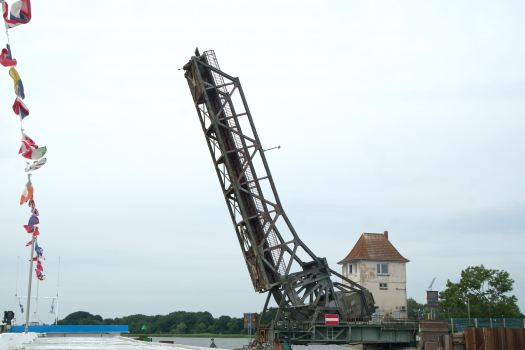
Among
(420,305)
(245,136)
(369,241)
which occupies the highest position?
(245,136)

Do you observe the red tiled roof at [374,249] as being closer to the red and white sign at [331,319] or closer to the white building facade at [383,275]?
the white building facade at [383,275]

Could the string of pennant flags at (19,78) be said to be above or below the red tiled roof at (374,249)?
above

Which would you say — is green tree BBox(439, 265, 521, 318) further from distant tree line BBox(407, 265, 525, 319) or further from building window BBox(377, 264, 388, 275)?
building window BBox(377, 264, 388, 275)

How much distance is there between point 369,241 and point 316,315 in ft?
47.8

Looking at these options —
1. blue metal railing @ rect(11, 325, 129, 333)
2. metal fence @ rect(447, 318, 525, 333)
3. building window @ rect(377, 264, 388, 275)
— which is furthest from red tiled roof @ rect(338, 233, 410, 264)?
blue metal railing @ rect(11, 325, 129, 333)

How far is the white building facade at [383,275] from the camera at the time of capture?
127 feet

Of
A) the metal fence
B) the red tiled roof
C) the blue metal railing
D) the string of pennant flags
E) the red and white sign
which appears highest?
the string of pennant flags

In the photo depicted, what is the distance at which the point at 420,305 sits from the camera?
91.2 metres

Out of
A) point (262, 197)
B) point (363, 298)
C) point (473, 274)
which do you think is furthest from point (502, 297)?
point (262, 197)

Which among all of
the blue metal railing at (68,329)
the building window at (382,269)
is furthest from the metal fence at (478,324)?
the blue metal railing at (68,329)

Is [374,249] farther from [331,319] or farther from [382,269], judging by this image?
[331,319]

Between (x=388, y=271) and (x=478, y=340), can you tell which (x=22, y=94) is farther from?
(x=388, y=271)

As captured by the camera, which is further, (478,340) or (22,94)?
(478,340)

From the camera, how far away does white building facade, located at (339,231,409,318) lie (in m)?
38.6
